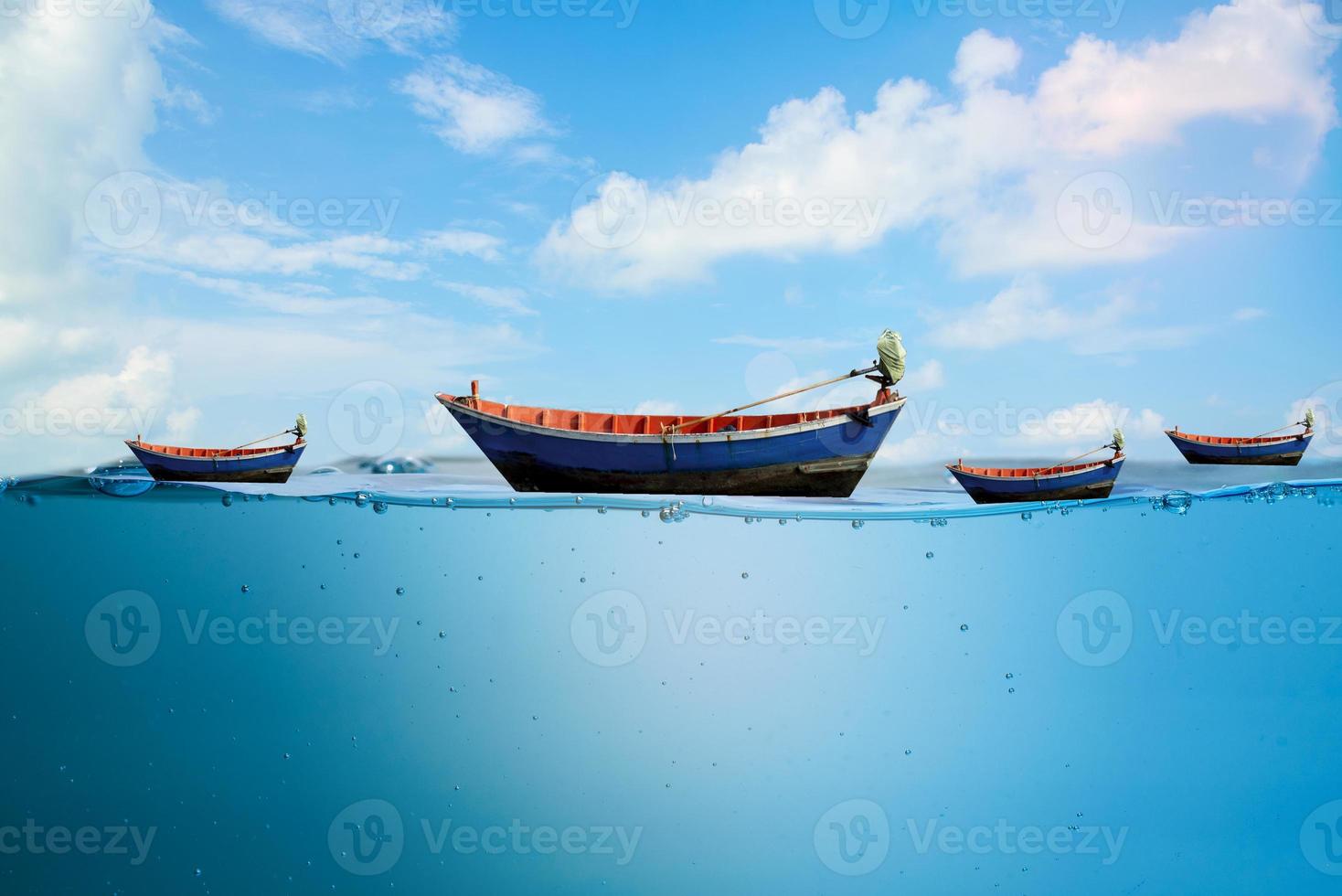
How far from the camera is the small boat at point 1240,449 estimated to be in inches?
468

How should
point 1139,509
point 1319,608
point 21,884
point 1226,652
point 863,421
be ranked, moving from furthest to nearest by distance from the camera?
point 1319,608, point 1226,652, point 1139,509, point 21,884, point 863,421

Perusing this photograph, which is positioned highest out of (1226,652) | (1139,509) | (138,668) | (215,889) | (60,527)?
(1139,509)

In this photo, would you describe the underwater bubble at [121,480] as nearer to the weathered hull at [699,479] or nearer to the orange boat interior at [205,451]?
the orange boat interior at [205,451]

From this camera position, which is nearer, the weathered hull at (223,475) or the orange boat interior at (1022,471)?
the orange boat interior at (1022,471)

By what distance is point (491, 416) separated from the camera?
746 centimetres

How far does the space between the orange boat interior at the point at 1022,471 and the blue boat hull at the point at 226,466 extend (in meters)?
9.93

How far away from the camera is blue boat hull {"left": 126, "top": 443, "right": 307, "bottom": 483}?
10.8 metres

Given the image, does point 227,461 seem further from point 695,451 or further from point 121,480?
point 695,451

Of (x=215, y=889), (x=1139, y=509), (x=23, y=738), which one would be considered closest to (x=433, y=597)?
(x=215, y=889)

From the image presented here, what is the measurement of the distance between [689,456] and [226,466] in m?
7.91

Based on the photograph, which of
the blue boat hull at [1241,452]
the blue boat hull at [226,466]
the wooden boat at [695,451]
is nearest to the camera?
the wooden boat at [695,451]

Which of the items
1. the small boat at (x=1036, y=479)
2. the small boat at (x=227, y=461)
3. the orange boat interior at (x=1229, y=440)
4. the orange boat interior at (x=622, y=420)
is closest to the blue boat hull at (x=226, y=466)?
the small boat at (x=227, y=461)

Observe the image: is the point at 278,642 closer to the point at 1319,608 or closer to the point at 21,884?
the point at 21,884

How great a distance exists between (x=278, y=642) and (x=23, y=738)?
5.22m
